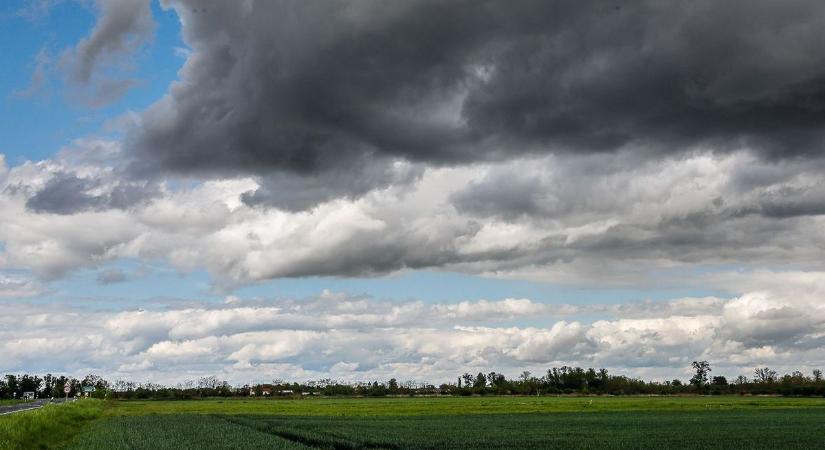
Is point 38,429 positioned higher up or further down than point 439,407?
higher up

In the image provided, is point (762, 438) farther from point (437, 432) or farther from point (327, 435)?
point (327, 435)

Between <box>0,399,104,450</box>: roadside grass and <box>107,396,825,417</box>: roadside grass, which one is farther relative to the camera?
<box>107,396,825,417</box>: roadside grass

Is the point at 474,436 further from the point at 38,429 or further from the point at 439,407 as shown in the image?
the point at 439,407

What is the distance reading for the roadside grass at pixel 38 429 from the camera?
38594 mm

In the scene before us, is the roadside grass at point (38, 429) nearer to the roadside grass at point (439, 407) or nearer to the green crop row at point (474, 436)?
the green crop row at point (474, 436)

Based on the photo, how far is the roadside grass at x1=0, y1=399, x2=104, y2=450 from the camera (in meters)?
38.6

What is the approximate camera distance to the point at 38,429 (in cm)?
4638

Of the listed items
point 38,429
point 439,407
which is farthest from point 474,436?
point 439,407

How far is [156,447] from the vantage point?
40.5 metres

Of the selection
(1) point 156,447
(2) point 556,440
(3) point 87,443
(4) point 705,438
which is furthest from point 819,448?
(3) point 87,443

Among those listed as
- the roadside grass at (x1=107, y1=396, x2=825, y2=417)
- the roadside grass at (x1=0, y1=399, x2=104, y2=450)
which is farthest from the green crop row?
the roadside grass at (x1=107, y1=396, x2=825, y2=417)

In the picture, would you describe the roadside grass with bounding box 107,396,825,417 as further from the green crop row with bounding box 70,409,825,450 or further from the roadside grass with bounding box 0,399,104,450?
the green crop row with bounding box 70,409,825,450

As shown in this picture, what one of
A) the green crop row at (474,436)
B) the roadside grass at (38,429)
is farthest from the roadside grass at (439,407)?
the green crop row at (474,436)

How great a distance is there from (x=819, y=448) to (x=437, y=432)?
2630cm
